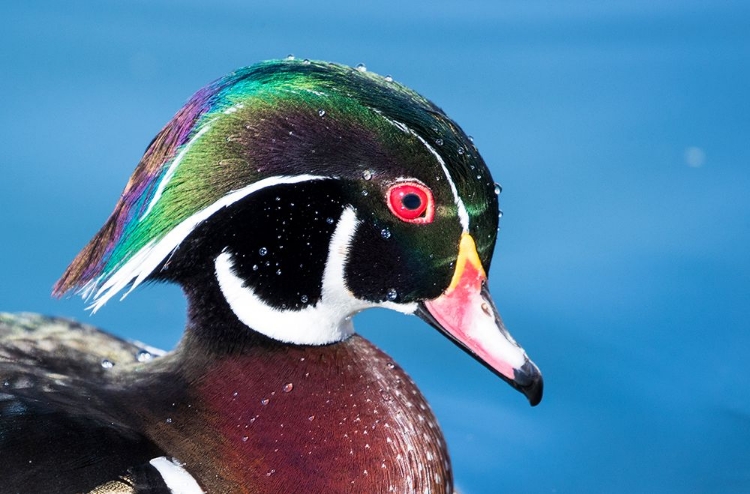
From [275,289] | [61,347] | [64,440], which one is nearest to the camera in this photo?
[64,440]

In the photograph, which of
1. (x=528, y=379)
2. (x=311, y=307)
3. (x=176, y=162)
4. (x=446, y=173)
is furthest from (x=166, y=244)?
(x=528, y=379)

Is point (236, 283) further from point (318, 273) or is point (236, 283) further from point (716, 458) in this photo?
point (716, 458)

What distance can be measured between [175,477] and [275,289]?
24cm

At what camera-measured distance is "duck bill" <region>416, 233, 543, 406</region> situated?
1287mm

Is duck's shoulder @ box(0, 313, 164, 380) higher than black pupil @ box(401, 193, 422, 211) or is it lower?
lower

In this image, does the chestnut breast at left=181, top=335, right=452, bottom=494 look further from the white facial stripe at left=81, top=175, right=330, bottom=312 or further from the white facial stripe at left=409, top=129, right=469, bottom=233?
the white facial stripe at left=409, top=129, right=469, bottom=233

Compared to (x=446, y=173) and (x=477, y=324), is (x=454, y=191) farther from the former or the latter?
(x=477, y=324)

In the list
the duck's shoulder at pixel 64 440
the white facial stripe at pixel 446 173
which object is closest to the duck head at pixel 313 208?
the white facial stripe at pixel 446 173

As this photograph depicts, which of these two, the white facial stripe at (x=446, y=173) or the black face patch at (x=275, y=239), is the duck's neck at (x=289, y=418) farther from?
the white facial stripe at (x=446, y=173)

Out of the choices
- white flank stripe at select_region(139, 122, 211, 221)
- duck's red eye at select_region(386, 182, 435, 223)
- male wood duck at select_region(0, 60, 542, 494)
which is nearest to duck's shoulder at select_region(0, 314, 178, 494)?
male wood duck at select_region(0, 60, 542, 494)

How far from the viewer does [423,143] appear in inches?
48.5

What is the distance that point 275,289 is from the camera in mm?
1336

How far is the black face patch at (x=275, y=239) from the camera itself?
1.26 m

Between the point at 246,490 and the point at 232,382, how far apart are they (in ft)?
0.41
